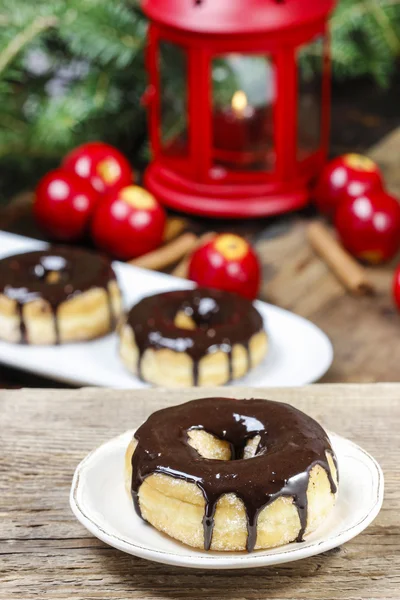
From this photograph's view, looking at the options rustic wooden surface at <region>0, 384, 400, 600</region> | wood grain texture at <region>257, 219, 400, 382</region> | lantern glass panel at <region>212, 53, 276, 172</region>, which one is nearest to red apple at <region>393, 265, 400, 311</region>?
wood grain texture at <region>257, 219, 400, 382</region>

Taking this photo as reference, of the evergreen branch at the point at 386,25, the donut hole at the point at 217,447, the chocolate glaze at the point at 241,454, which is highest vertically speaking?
the chocolate glaze at the point at 241,454

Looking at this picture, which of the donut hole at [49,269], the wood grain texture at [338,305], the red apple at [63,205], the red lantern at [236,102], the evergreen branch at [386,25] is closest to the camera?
the wood grain texture at [338,305]

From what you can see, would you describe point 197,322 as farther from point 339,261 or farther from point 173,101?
point 173,101

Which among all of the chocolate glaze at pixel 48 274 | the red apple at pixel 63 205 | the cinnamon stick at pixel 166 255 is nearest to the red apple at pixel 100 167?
the red apple at pixel 63 205

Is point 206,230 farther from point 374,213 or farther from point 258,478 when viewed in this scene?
point 258,478

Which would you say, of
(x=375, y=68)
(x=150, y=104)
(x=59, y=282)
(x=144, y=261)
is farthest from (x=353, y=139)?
(x=59, y=282)

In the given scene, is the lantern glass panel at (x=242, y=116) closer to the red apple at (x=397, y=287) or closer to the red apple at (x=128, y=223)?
the red apple at (x=128, y=223)

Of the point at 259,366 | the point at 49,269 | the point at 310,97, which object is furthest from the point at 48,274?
the point at 310,97
